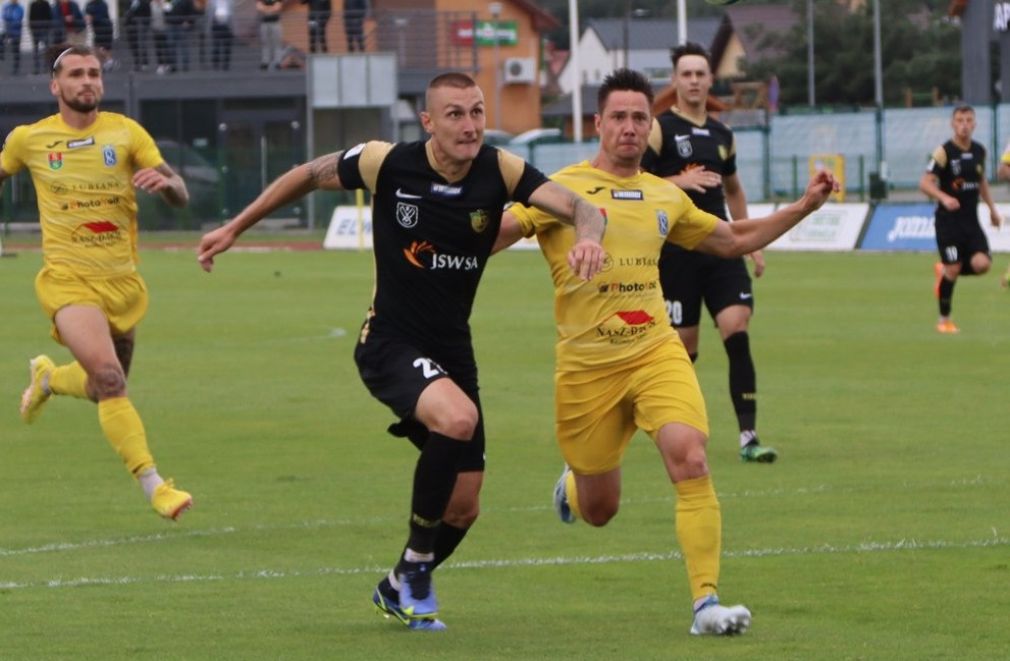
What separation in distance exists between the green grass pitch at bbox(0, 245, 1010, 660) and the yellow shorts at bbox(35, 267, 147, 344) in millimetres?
1004

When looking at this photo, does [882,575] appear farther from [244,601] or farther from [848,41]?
[848,41]

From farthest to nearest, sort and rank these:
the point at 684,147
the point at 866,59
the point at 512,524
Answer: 1. the point at 866,59
2. the point at 684,147
3. the point at 512,524

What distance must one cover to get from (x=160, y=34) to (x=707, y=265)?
4718cm

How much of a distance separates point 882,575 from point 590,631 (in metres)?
1.67

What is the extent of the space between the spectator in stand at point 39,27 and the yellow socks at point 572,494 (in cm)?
4773

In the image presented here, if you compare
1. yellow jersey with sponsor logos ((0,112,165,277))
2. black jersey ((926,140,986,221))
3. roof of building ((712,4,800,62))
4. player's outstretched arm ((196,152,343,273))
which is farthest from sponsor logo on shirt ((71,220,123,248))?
roof of building ((712,4,800,62))

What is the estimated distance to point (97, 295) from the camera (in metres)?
11.7

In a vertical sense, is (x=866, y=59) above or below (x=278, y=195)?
above

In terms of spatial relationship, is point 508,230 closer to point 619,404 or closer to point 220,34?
point 619,404

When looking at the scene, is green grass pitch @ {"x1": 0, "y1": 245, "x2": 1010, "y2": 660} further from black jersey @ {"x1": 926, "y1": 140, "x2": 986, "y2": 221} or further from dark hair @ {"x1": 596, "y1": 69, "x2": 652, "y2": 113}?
black jersey @ {"x1": 926, "y1": 140, "x2": 986, "y2": 221}

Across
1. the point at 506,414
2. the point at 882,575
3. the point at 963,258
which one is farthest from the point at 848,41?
A: the point at 882,575

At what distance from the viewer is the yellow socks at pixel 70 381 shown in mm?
12586

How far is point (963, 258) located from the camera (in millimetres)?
22844

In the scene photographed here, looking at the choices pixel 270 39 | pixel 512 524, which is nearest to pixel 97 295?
pixel 512 524
